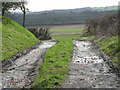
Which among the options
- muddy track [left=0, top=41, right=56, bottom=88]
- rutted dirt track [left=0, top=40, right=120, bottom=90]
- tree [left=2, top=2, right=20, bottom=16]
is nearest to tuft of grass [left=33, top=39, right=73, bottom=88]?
rutted dirt track [left=0, top=40, right=120, bottom=90]

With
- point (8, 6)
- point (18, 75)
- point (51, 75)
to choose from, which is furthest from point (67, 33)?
point (51, 75)

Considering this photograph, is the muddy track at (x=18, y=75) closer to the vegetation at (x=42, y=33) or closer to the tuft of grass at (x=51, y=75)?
the tuft of grass at (x=51, y=75)

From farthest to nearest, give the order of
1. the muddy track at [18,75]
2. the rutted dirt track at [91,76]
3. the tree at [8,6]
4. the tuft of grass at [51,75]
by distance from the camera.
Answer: the tree at [8,6] < the muddy track at [18,75] < the rutted dirt track at [91,76] < the tuft of grass at [51,75]

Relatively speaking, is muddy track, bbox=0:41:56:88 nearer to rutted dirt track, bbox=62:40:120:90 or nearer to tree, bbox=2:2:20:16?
rutted dirt track, bbox=62:40:120:90

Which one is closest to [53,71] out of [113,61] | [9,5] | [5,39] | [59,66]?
[59,66]

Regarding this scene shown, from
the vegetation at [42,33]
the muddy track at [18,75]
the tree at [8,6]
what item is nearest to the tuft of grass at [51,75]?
the muddy track at [18,75]

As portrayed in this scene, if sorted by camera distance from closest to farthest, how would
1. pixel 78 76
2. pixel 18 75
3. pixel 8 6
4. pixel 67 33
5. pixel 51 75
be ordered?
pixel 51 75, pixel 78 76, pixel 18 75, pixel 8 6, pixel 67 33

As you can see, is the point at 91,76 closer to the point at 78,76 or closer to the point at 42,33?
A: the point at 78,76

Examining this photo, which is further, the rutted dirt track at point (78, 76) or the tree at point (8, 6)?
the tree at point (8, 6)

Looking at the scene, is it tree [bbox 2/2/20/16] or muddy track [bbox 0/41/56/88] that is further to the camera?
tree [bbox 2/2/20/16]

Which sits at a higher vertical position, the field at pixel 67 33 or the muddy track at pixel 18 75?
the muddy track at pixel 18 75

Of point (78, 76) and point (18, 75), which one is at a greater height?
point (78, 76)

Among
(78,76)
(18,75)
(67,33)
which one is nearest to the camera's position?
(78,76)

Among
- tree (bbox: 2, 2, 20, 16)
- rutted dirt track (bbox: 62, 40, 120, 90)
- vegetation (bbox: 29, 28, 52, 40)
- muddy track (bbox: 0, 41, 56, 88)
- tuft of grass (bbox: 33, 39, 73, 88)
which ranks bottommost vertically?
vegetation (bbox: 29, 28, 52, 40)
